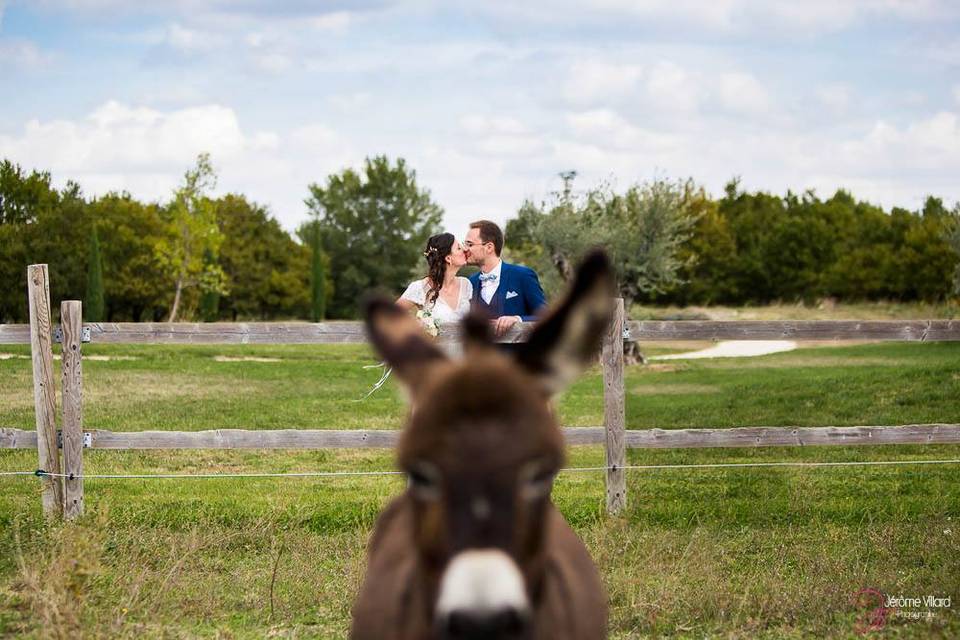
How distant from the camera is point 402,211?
7338 cm

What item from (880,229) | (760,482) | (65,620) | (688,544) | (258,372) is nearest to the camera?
(65,620)

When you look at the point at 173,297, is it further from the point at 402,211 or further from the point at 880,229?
the point at 880,229

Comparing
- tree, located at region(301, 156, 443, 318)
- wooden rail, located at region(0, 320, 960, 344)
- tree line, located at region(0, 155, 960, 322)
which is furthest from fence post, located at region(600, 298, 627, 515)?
tree, located at region(301, 156, 443, 318)

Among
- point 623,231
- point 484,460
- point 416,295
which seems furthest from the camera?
point 623,231

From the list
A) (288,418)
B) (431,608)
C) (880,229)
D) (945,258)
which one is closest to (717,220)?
(880,229)

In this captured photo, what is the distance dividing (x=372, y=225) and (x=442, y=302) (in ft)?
222

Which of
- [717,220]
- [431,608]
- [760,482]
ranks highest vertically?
[717,220]

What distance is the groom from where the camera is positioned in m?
5.89

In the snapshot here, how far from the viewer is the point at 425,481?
193 centimetres

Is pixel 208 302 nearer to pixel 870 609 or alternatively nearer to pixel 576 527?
pixel 576 527

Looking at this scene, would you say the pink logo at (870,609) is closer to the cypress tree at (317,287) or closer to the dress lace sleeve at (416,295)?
the dress lace sleeve at (416,295)

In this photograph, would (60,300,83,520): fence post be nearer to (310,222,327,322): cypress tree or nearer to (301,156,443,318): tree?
(310,222,327,322): cypress tree

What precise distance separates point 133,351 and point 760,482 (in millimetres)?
18816

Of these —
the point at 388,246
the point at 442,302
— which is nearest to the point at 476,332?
the point at 442,302
